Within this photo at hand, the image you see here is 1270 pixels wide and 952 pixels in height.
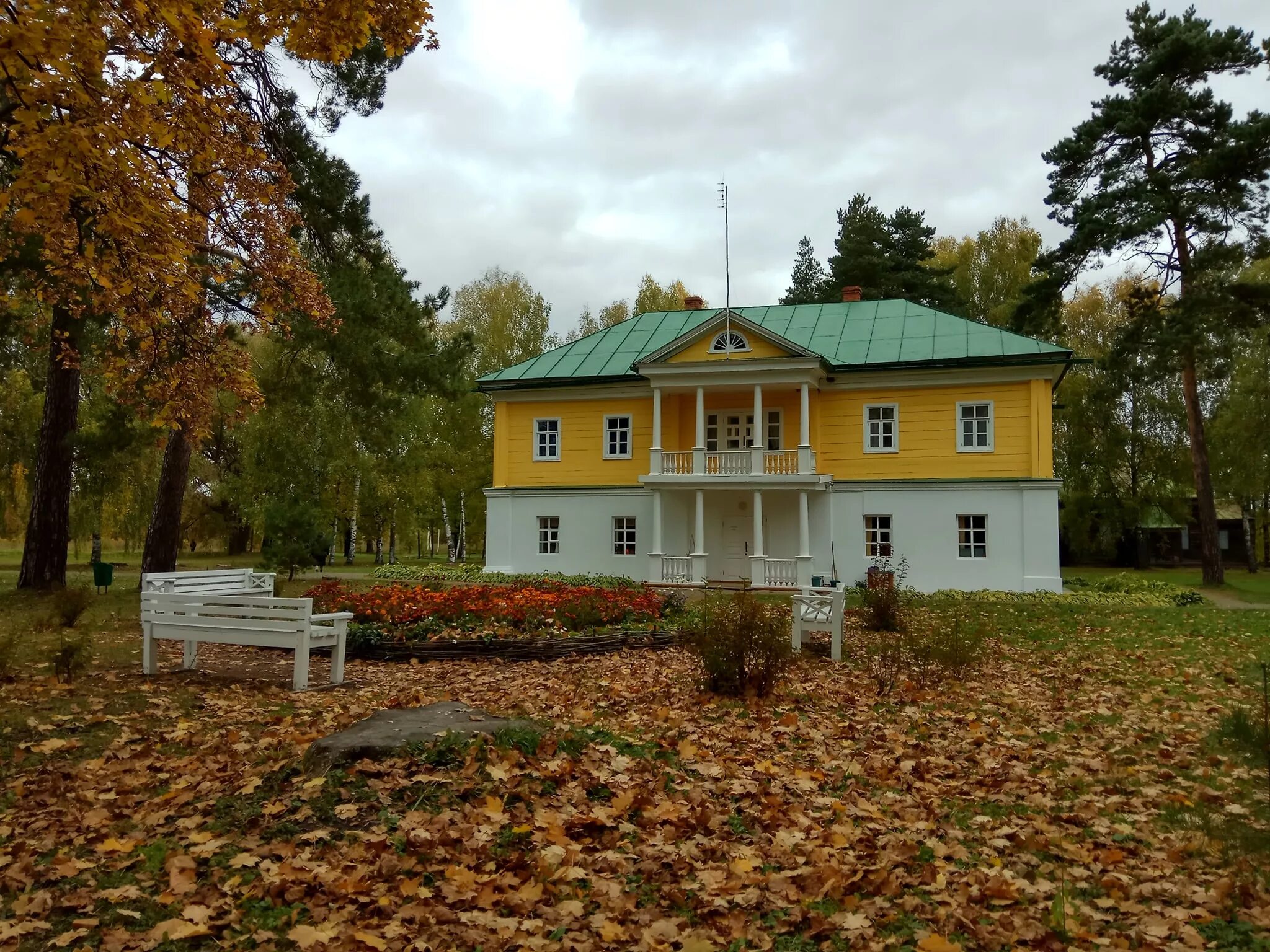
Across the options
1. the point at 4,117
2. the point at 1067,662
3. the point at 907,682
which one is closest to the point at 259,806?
the point at 907,682

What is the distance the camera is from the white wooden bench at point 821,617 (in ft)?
33.4

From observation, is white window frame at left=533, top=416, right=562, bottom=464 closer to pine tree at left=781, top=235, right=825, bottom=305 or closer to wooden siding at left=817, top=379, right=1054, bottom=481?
wooden siding at left=817, top=379, right=1054, bottom=481

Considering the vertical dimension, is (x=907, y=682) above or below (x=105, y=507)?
below

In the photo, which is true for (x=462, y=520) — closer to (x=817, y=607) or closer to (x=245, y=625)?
(x=817, y=607)

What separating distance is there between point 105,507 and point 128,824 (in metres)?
30.0

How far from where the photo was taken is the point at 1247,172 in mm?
22312

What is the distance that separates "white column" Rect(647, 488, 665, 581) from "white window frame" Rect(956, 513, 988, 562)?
302 inches

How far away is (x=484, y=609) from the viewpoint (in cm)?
1148

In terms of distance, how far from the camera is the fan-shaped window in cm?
2341

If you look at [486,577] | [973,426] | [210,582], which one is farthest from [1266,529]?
[210,582]

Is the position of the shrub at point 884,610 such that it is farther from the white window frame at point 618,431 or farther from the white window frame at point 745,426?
the white window frame at point 618,431

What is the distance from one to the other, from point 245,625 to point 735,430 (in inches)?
718

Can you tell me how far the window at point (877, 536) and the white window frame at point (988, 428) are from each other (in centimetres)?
266

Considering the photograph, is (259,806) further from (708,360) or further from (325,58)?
(708,360)
